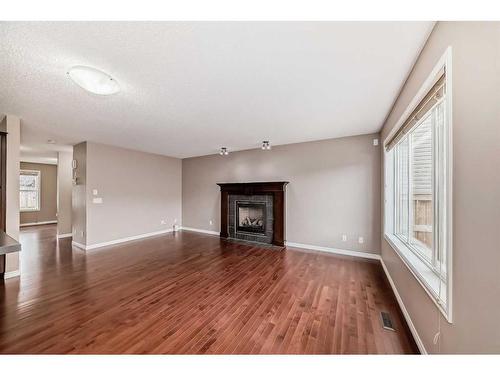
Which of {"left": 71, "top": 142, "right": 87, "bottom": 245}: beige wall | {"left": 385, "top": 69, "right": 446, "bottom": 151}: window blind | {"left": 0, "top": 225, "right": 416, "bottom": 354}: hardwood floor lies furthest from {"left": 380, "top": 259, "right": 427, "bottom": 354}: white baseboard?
{"left": 71, "top": 142, "right": 87, "bottom": 245}: beige wall

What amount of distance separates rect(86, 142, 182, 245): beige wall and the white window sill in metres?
5.59

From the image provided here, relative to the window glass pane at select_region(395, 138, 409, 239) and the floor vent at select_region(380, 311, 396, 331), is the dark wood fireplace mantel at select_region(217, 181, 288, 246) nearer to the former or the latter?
the window glass pane at select_region(395, 138, 409, 239)

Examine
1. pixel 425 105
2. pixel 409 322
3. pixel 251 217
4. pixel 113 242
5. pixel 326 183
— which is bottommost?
pixel 113 242

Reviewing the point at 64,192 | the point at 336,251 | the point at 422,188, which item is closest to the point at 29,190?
the point at 64,192

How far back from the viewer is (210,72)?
1.71 meters

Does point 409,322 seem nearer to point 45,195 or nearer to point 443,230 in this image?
point 443,230

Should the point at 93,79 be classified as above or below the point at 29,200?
above

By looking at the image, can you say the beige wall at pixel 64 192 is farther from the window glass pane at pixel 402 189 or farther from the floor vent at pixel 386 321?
the window glass pane at pixel 402 189

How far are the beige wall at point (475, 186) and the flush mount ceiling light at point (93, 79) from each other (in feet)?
8.36

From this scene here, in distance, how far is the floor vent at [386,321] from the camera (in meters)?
1.77

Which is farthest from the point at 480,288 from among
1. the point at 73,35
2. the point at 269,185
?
the point at 269,185

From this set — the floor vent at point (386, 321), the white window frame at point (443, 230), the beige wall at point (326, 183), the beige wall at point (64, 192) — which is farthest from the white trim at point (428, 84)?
the beige wall at point (64, 192)

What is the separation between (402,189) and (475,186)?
1.85 meters
